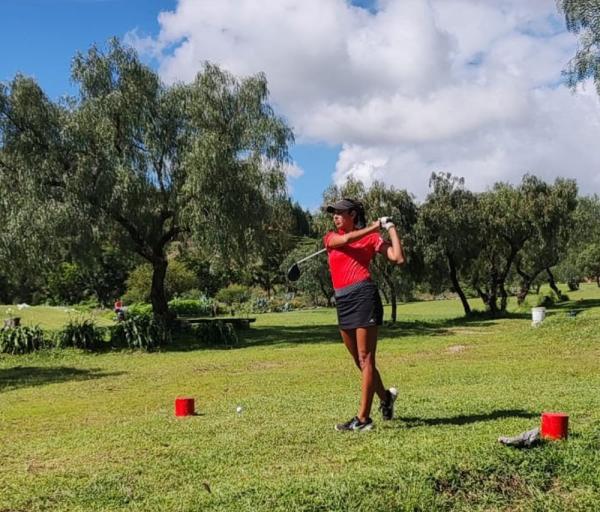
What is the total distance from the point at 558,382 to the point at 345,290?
14.2 feet

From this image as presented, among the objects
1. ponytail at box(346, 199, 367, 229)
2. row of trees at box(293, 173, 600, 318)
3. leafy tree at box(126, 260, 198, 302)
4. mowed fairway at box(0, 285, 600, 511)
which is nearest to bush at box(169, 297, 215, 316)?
leafy tree at box(126, 260, 198, 302)

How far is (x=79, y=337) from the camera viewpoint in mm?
17312

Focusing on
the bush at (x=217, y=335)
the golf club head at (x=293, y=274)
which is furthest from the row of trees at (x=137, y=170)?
the golf club head at (x=293, y=274)

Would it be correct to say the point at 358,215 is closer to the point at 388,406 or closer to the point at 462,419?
the point at 388,406

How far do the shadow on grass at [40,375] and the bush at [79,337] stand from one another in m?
2.67

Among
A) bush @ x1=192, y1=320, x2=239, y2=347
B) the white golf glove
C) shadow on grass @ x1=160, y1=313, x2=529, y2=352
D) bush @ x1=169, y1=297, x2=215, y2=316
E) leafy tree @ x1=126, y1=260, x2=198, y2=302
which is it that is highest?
leafy tree @ x1=126, y1=260, x2=198, y2=302

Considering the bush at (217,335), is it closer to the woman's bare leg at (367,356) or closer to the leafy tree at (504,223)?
the leafy tree at (504,223)

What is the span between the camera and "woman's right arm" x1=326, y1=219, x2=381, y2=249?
5.09 meters

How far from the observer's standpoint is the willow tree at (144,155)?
17.4 metres

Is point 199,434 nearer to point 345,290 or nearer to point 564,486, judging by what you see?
point 345,290

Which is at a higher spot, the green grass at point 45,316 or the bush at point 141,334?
the green grass at point 45,316

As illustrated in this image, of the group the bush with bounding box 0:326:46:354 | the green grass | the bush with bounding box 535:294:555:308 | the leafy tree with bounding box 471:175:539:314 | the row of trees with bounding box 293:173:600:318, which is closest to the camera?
the bush with bounding box 0:326:46:354

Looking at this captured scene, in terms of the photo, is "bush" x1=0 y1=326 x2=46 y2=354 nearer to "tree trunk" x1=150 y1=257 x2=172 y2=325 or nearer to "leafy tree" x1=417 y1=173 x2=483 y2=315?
"tree trunk" x1=150 y1=257 x2=172 y2=325

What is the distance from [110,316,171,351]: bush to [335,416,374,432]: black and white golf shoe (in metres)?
12.9
